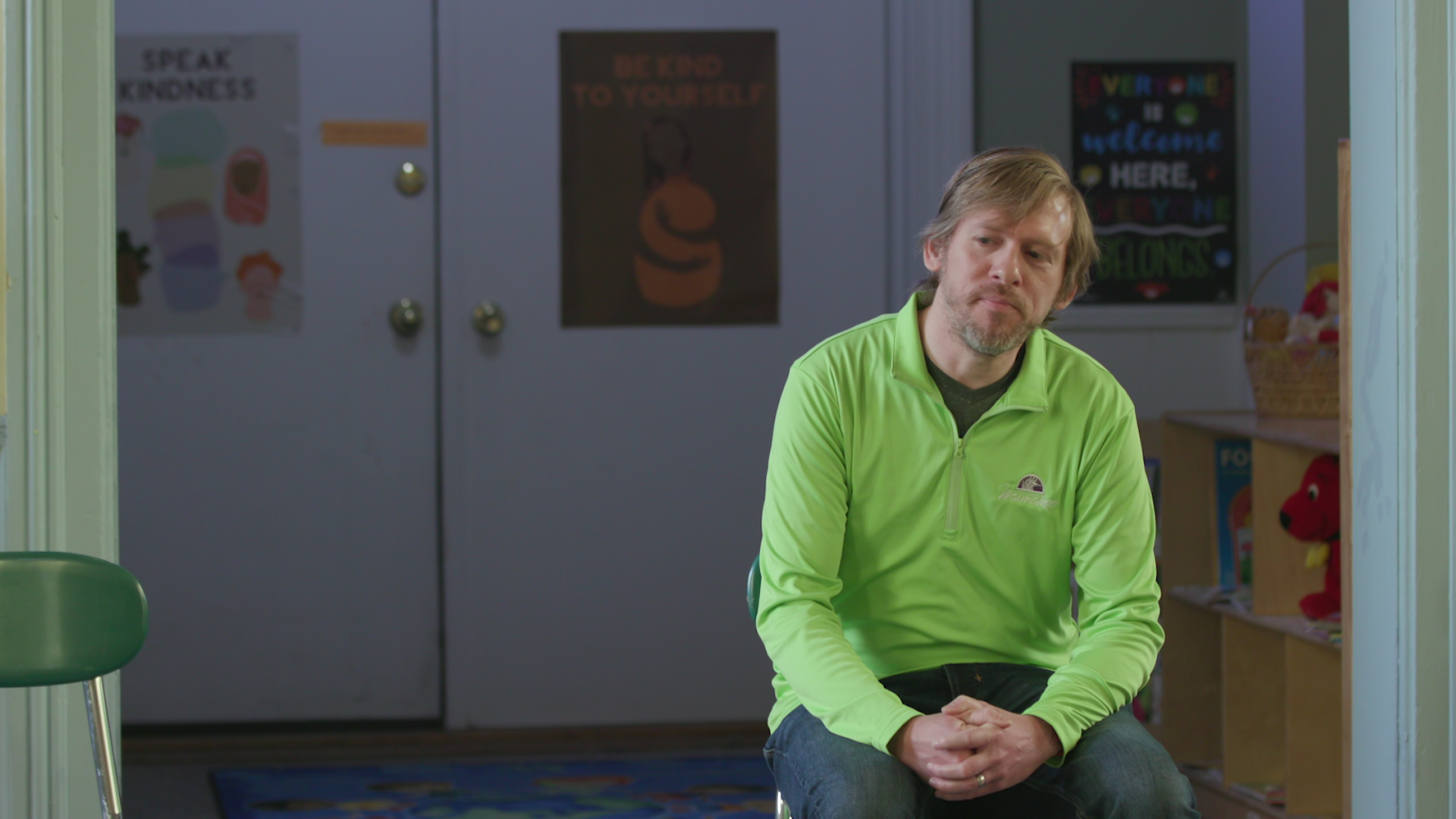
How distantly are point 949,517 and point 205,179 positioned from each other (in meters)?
2.11

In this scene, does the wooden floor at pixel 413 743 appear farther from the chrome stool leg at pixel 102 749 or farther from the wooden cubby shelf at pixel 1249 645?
the chrome stool leg at pixel 102 749

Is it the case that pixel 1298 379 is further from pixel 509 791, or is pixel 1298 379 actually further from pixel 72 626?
pixel 72 626

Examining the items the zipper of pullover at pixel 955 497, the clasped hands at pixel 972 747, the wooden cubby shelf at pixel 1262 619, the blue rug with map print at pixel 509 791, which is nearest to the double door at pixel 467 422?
the blue rug with map print at pixel 509 791

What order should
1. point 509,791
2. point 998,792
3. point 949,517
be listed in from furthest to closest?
point 509,791 → point 949,517 → point 998,792

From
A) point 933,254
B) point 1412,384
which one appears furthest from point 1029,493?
point 1412,384

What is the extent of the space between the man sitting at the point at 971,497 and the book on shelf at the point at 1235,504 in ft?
3.55

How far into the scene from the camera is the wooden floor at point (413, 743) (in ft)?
10.1

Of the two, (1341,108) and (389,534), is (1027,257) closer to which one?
(1341,108)

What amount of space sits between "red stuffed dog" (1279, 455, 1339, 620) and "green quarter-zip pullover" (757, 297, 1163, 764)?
82cm

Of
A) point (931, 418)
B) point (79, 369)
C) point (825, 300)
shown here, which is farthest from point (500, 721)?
point (931, 418)

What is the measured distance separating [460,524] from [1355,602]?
6.34ft

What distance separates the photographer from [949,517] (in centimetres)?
167

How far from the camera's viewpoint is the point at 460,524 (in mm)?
3182

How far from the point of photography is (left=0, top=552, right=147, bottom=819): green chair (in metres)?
1.54
